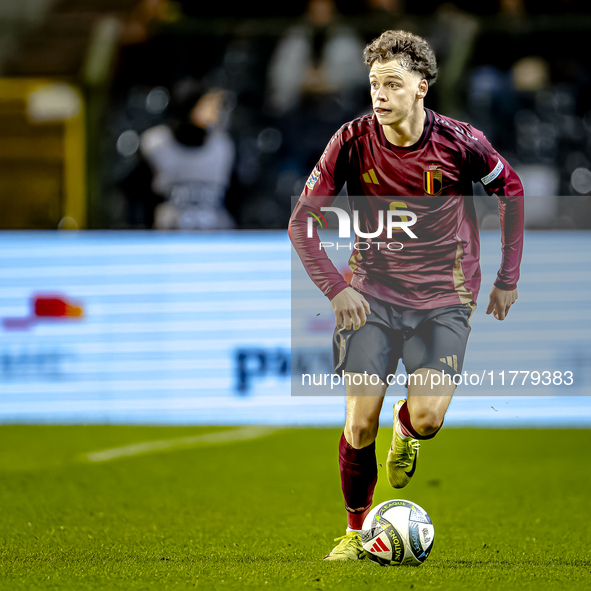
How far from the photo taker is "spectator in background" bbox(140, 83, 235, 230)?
7.27 m

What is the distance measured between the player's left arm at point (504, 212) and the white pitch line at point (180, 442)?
3.14 meters

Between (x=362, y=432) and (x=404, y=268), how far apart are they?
27.2 inches

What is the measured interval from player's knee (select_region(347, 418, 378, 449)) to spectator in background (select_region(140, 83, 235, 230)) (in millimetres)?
4032

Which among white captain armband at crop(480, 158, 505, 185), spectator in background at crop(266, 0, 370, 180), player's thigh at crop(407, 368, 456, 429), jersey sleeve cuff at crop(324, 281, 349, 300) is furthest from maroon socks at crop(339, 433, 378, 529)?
spectator in background at crop(266, 0, 370, 180)

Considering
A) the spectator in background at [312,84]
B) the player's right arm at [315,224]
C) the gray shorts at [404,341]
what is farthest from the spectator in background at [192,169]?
the gray shorts at [404,341]

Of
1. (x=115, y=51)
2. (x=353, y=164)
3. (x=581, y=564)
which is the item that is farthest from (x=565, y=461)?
(x=115, y=51)

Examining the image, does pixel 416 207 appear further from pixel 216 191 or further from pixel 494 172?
pixel 216 191

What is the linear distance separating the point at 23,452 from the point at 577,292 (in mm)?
4236

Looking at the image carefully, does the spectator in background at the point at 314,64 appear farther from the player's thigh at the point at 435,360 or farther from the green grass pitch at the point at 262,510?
the player's thigh at the point at 435,360

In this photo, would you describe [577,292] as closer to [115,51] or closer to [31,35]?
[115,51]

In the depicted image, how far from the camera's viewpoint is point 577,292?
21.8ft

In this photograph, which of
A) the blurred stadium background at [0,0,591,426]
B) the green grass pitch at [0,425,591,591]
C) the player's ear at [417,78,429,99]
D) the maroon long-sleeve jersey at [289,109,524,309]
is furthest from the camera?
the blurred stadium background at [0,0,591,426]

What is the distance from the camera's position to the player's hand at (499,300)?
3594 millimetres

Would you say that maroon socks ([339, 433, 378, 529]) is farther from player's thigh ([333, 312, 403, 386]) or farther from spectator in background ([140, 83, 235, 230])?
spectator in background ([140, 83, 235, 230])
